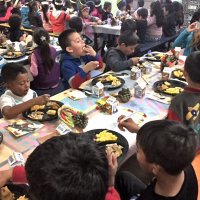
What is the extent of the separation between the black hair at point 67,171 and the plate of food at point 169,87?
5.12 ft

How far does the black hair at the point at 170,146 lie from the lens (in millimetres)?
1231

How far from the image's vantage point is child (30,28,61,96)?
332 centimetres

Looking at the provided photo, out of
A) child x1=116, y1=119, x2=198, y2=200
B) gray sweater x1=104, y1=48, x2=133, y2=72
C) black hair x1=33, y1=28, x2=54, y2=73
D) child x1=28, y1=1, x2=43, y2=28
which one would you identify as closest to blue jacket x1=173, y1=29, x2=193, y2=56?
gray sweater x1=104, y1=48, x2=133, y2=72

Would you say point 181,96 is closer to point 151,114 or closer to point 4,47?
point 151,114

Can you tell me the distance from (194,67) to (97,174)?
139cm

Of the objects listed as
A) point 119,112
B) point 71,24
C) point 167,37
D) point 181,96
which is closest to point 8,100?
point 119,112

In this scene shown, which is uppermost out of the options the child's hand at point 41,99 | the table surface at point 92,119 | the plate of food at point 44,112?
the child's hand at point 41,99

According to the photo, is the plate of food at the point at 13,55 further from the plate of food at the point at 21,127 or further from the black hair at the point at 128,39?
the plate of food at the point at 21,127

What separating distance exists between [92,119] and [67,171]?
1.17 meters

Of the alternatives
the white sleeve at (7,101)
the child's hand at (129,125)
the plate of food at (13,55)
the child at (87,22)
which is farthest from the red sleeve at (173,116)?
the child at (87,22)

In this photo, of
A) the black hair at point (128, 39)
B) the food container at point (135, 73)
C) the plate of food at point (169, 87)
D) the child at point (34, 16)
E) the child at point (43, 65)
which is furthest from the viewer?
the child at point (34, 16)

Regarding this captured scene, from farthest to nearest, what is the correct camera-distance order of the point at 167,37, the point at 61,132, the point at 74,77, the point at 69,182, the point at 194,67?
1. the point at 167,37
2. the point at 74,77
3. the point at 194,67
4. the point at 61,132
5. the point at 69,182

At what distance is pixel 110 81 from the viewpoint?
261 cm

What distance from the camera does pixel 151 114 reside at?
2.13 m
